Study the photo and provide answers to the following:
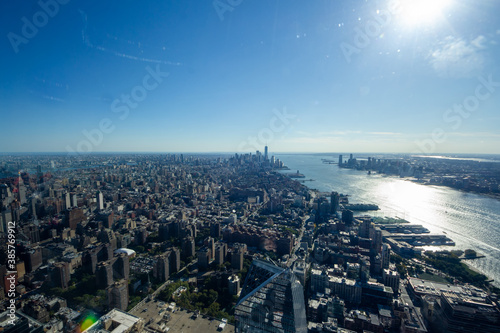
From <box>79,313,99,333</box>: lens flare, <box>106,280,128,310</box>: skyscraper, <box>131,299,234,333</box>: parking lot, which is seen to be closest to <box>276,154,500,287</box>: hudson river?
<box>131,299,234,333</box>: parking lot

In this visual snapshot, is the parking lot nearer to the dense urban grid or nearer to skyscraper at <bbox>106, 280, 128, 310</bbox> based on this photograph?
the dense urban grid

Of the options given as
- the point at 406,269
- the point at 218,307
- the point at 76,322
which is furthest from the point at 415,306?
the point at 76,322

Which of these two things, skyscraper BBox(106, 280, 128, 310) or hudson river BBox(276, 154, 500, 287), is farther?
hudson river BBox(276, 154, 500, 287)

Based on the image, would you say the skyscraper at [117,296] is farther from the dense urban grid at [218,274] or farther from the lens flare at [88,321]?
the lens flare at [88,321]

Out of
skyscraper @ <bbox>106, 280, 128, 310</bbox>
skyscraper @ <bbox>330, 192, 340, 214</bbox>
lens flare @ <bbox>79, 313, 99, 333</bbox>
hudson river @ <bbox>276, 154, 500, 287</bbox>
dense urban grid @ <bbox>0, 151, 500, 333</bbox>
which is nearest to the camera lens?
dense urban grid @ <bbox>0, 151, 500, 333</bbox>

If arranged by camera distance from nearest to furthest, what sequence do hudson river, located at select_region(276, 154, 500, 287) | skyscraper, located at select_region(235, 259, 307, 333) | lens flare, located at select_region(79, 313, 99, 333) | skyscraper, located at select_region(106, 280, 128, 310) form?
skyscraper, located at select_region(235, 259, 307, 333) < lens flare, located at select_region(79, 313, 99, 333) < skyscraper, located at select_region(106, 280, 128, 310) < hudson river, located at select_region(276, 154, 500, 287)

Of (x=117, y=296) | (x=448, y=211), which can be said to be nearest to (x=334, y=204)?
(x=448, y=211)

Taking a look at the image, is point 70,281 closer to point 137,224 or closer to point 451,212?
point 137,224

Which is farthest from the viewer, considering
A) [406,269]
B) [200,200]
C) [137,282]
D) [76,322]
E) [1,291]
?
[200,200]
